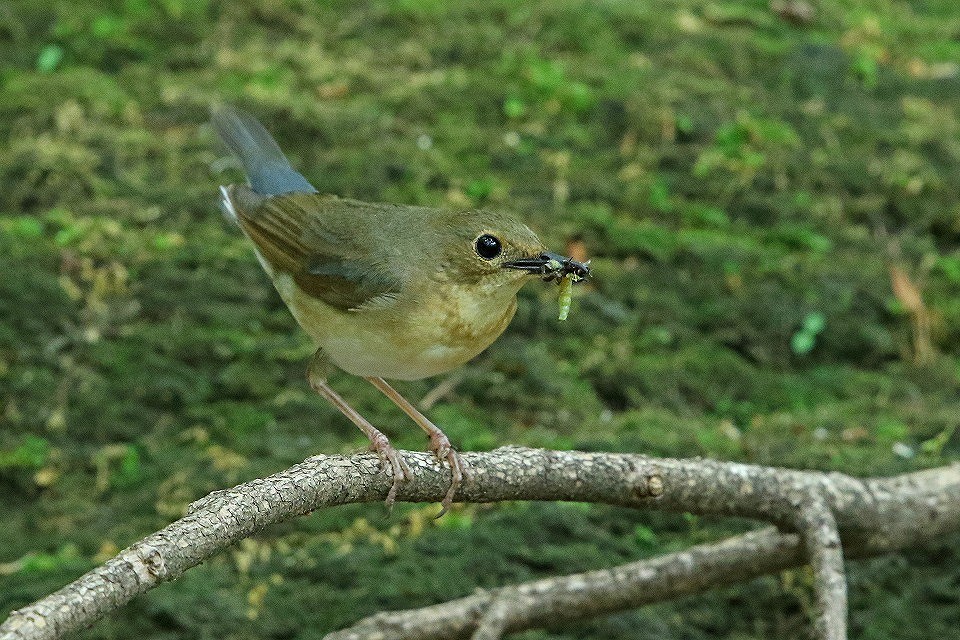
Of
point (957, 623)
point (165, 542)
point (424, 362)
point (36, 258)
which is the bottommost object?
point (957, 623)

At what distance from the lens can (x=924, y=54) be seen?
810cm

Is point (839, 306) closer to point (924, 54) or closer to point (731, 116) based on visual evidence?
point (731, 116)

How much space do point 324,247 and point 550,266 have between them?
860 millimetres

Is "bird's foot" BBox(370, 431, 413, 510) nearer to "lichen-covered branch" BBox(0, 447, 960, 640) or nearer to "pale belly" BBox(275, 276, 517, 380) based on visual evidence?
"lichen-covered branch" BBox(0, 447, 960, 640)

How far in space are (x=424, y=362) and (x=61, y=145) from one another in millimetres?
3717

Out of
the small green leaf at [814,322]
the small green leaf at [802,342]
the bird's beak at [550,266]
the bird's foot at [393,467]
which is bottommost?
the small green leaf at [802,342]

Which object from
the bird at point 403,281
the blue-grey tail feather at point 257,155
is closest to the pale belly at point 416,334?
the bird at point 403,281

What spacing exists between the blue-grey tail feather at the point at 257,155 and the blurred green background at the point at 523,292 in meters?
1.10

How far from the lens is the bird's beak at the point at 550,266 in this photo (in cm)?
359

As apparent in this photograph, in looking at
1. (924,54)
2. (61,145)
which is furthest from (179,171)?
(924,54)

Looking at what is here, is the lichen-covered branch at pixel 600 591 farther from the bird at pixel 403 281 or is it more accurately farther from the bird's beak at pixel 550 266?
the bird's beak at pixel 550 266

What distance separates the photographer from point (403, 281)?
Result: 12.3 feet

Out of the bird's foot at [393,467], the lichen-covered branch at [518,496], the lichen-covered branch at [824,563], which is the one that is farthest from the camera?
the lichen-covered branch at [824,563]

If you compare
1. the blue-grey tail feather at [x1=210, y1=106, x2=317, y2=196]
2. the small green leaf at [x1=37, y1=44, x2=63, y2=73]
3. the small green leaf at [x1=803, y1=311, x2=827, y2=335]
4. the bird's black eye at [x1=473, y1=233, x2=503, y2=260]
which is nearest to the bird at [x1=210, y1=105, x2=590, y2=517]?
the bird's black eye at [x1=473, y1=233, x2=503, y2=260]
